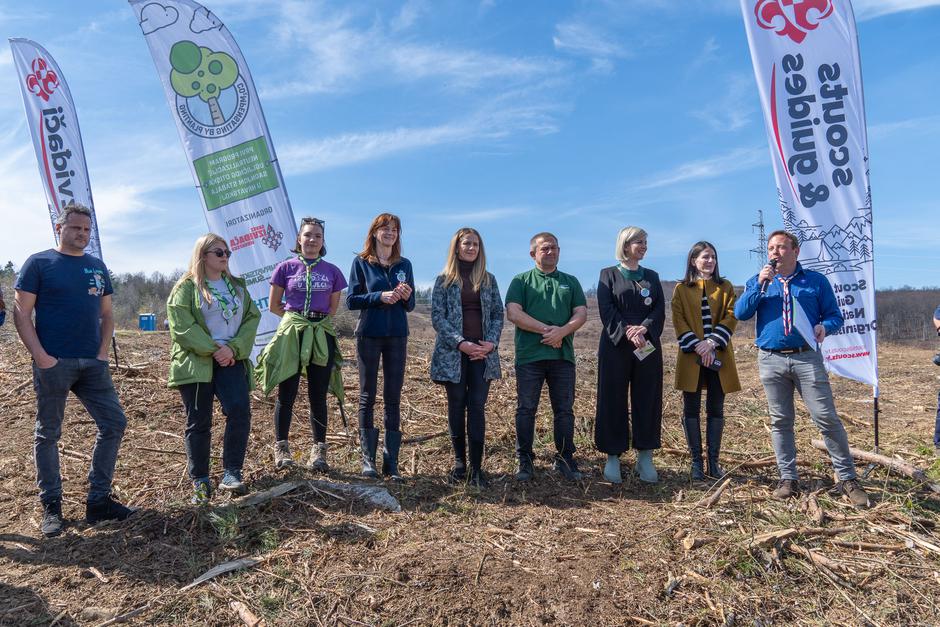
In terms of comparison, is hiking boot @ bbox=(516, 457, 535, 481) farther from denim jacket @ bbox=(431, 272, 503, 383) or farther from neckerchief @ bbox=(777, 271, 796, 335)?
neckerchief @ bbox=(777, 271, 796, 335)

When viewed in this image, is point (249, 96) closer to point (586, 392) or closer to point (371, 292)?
point (371, 292)

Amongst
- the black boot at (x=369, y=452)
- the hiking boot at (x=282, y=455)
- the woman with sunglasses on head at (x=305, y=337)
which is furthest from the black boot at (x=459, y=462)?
the hiking boot at (x=282, y=455)

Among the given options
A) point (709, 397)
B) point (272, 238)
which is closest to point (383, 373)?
point (709, 397)

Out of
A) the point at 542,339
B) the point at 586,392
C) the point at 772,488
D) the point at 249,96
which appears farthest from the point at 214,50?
the point at 772,488

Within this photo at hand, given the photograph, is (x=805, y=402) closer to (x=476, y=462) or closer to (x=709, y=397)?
(x=709, y=397)

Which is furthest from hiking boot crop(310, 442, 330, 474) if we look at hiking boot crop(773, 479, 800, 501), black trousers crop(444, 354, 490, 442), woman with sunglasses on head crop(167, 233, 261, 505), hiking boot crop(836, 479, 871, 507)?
hiking boot crop(836, 479, 871, 507)

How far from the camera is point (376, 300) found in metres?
4.82

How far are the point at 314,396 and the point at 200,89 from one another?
4.49 meters

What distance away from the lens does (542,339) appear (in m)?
5.08

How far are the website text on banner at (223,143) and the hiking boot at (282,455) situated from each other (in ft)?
7.80

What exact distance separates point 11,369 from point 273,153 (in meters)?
5.26

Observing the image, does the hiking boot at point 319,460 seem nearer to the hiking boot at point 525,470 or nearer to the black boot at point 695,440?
the hiking boot at point 525,470

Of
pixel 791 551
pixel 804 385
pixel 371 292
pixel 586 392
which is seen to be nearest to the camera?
pixel 791 551

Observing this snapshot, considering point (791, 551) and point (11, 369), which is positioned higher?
point (11, 369)
